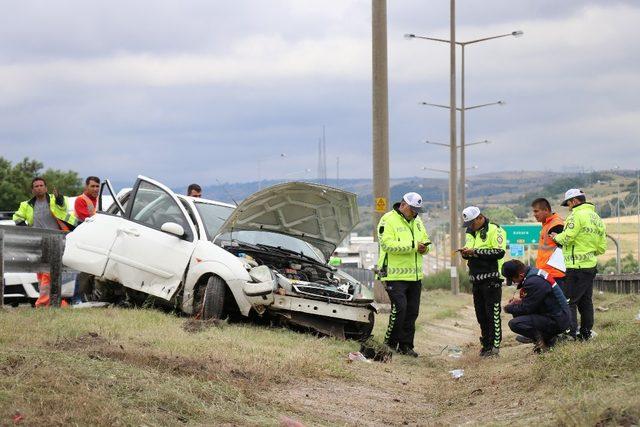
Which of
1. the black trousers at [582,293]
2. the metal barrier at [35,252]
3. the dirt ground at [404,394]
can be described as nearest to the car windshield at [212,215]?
the metal barrier at [35,252]

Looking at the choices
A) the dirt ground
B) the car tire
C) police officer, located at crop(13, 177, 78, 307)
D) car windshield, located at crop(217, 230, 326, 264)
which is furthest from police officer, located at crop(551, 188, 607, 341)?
police officer, located at crop(13, 177, 78, 307)

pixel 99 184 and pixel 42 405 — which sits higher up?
pixel 99 184

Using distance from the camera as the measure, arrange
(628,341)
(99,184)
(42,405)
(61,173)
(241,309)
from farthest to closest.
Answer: (61,173) → (99,184) → (241,309) → (628,341) → (42,405)

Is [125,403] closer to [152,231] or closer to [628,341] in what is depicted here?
[628,341]

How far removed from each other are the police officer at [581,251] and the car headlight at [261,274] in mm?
3431

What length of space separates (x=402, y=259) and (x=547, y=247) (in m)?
1.79

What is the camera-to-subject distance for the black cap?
40.9ft

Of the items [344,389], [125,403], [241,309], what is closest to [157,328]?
[241,309]

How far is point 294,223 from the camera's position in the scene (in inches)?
620

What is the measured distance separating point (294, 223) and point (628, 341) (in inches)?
252

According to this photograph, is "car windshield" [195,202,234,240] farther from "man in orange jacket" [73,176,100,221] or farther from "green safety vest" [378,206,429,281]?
"man in orange jacket" [73,176,100,221]

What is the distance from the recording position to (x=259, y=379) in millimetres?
10078

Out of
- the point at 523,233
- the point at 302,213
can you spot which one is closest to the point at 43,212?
the point at 302,213

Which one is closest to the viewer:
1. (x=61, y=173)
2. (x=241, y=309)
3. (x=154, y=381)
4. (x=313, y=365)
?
(x=154, y=381)
